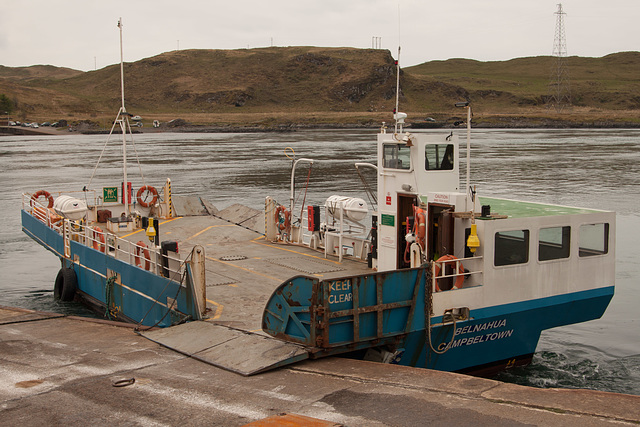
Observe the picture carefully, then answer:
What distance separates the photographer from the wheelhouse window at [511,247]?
1091 centimetres

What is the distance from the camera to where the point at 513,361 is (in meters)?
12.0

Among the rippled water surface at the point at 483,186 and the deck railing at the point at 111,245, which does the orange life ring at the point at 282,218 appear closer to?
the deck railing at the point at 111,245

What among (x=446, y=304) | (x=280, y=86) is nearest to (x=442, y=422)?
(x=446, y=304)

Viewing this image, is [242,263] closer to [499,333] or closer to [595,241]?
[499,333]

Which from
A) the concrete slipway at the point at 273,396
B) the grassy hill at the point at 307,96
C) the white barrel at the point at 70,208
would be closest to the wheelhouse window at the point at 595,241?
the concrete slipway at the point at 273,396

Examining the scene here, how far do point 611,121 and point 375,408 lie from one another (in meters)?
142

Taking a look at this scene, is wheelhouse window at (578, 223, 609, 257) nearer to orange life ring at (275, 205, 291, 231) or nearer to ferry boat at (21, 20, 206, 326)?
ferry boat at (21, 20, 206, 326)

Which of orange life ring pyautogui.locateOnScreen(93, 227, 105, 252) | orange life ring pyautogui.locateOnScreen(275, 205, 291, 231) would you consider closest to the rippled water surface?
orange life ring pyautogui.locateOnScreen(93, 227, 105, 252)

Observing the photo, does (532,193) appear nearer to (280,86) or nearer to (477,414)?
(477,414)

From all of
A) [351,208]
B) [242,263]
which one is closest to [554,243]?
[351,208]

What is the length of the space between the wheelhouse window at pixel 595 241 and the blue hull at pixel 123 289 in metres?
7.19

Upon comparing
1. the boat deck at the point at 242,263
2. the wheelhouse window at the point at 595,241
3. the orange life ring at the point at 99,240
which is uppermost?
the wheelhouse window at the point at 595,241

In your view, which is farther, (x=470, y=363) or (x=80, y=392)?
(x=470, y=363)

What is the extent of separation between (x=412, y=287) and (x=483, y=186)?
33749mm
